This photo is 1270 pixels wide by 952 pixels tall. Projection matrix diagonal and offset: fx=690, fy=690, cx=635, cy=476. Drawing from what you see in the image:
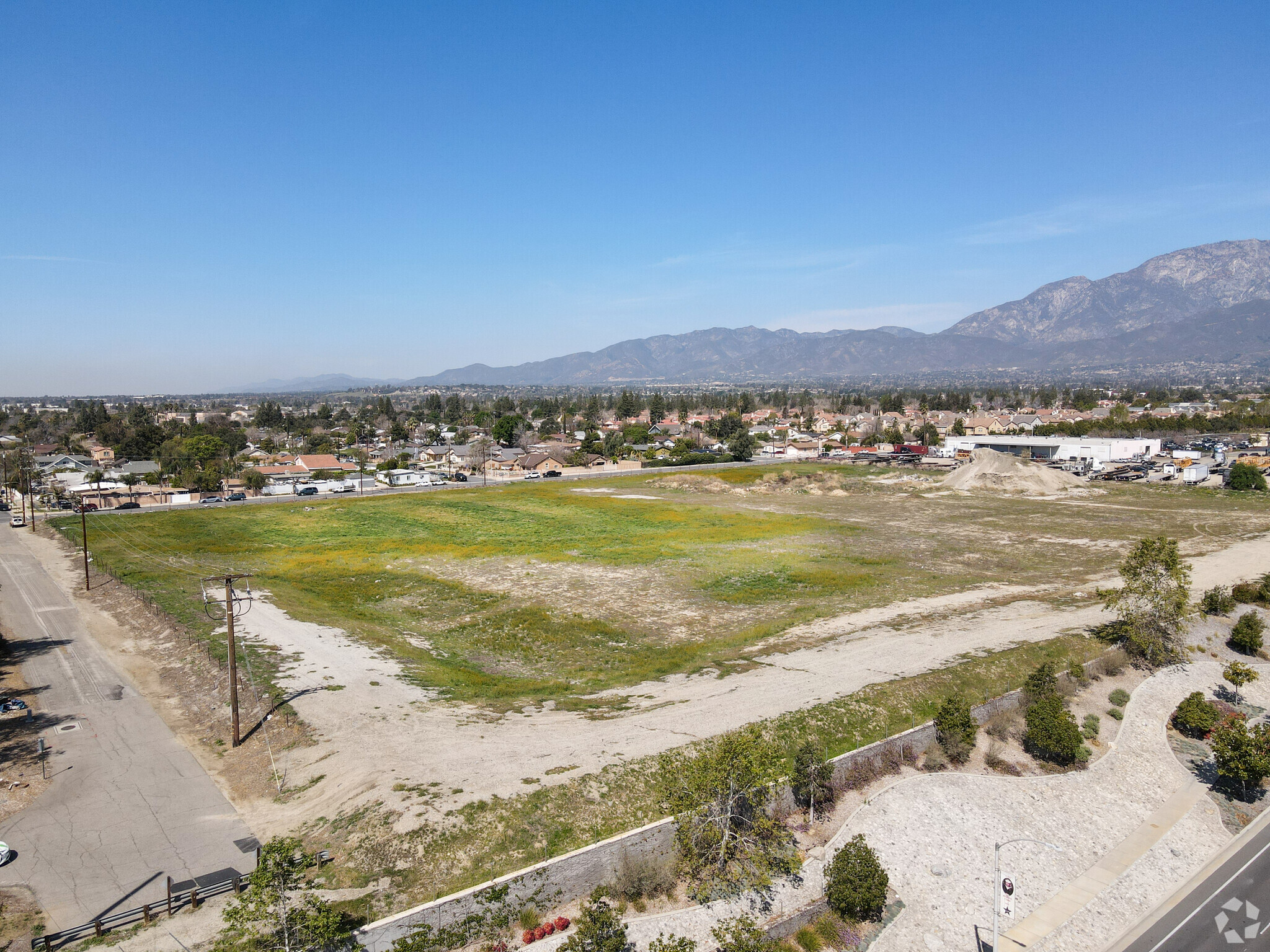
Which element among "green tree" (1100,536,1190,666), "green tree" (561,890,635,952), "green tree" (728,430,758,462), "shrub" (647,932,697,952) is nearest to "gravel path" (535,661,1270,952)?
"shrub" (647,932,697,952)

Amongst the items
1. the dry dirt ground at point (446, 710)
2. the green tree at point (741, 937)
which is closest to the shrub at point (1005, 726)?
A: the dry dirt ground at point (446, 710)

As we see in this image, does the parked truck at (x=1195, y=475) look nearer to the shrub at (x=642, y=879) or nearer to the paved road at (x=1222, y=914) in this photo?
the paved road at (x=1222, y=914)

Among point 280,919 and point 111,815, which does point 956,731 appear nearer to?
point 280,919

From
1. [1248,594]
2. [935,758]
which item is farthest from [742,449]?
[935,758]

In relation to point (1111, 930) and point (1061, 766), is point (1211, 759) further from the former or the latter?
point (1111, 930)

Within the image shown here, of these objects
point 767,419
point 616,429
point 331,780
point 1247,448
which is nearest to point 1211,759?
point 331,780
